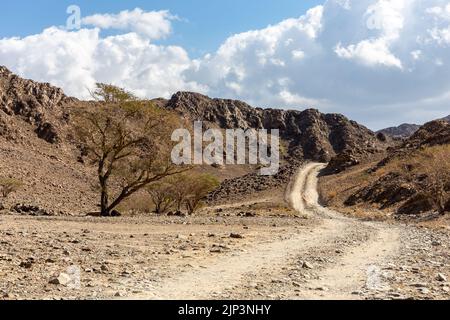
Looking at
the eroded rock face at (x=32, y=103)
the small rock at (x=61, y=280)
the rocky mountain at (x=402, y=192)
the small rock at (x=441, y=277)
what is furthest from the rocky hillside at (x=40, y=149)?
the small rock at (x=441, y=277)

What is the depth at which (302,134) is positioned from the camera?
184625mm

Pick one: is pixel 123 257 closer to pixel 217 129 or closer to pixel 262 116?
pixel 217 129

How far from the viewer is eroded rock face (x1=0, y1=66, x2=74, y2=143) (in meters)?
113

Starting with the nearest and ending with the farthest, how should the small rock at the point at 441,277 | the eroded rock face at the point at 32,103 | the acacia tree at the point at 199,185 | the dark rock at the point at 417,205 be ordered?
the small rock at the point at 441,277 < the dark rock at the point at 417,205 < the acacia tree at the point at 199,185 < the eroded rock face at the point at 32,103

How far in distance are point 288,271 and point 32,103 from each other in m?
118

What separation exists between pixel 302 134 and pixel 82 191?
115278mm

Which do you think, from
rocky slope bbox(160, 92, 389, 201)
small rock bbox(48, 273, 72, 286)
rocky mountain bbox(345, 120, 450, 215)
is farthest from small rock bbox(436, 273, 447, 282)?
rocky slope bbox(160, 92, 389, 201)

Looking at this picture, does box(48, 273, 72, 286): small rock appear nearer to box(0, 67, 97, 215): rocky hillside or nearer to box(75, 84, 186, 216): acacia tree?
box(75, 84, 186, 216): acacia tree

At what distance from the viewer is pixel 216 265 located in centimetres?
1192

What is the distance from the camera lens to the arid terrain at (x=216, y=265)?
349 inches

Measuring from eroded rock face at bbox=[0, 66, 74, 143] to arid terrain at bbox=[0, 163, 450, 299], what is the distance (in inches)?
3932

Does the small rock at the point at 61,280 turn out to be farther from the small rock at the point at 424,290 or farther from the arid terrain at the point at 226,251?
the small rock at the point at 424,290

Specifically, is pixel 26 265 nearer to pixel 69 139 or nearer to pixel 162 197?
pixel 69 139

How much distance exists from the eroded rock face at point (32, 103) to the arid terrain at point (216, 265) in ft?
328
